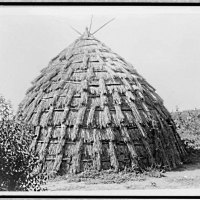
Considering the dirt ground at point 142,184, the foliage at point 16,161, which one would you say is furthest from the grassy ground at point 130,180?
the foliage at point 16,161

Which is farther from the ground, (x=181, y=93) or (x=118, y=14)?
(x=118, y=14)

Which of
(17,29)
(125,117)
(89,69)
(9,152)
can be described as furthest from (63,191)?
(17,29)

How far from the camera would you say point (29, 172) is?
390 centimetres

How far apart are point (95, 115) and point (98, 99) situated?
0.17 meters

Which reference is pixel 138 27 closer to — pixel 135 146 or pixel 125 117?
pixel 125 117

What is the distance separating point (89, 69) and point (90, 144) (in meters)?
0.77

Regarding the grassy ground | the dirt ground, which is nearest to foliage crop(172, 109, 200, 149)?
the grassy ground

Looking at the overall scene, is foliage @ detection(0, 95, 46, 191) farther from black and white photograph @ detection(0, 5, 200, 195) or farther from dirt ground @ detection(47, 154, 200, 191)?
dirt ground @ detection(47, 154, 200, 191)

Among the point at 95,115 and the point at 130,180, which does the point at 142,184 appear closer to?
the point at 130,180

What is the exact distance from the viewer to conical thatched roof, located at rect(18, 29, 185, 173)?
4023 millimetres

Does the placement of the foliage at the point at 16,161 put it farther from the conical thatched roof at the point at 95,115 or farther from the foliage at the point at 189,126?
the foliage at the point at 189,126

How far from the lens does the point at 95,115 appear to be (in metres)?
4.10

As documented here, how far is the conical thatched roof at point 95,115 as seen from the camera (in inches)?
158

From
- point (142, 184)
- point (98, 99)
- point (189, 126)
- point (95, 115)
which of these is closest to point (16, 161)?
point (95, 115)
